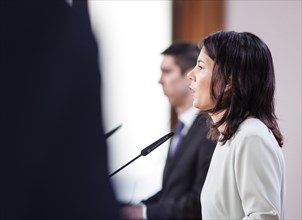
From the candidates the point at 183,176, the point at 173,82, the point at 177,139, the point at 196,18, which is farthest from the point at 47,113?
the point at 196,18

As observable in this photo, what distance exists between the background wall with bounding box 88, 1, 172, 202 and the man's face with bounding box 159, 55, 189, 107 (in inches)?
8.7

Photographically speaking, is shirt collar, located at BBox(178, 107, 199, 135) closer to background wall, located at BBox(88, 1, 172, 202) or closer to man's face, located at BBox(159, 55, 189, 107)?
man's face, located at BBox(159, 55, 189, 107)

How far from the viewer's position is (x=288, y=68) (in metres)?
2.16

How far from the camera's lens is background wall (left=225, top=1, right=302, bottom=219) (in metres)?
2.11

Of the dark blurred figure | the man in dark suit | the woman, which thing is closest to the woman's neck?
the woman

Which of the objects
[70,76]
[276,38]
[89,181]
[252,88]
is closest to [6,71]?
[70,76]

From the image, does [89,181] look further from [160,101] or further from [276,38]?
A: [160,101]

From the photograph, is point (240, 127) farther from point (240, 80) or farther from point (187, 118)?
point (187, 118)

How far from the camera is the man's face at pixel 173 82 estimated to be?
2258mm

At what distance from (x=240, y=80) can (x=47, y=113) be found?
1.40ft

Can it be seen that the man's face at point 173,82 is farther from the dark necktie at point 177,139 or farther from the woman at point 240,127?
the woman at point 240,127

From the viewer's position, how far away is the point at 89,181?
98 cm

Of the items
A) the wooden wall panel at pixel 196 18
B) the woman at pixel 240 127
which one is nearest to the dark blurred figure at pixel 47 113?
the woman at pixel 240 127

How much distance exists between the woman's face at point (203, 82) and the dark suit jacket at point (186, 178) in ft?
2.27
